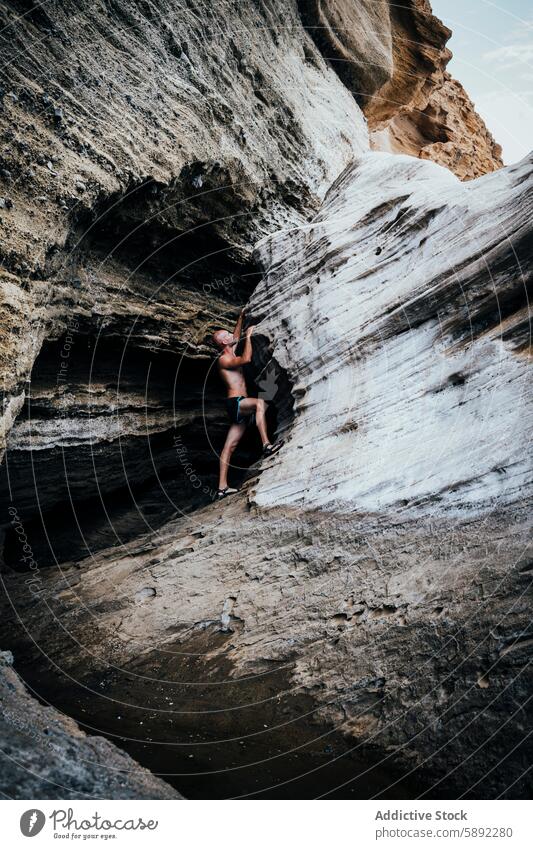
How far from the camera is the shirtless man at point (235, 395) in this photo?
9.44 m

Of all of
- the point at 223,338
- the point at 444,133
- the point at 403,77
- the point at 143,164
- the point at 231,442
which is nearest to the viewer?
the point at 143,164

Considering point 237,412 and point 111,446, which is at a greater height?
point 111,446

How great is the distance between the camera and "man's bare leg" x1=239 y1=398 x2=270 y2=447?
917 cm

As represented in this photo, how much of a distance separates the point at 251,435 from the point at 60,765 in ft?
21.8

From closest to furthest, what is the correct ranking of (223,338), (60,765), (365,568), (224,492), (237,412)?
(60,765) → (365,568) → (224,492) → (237,412) → (223,338)

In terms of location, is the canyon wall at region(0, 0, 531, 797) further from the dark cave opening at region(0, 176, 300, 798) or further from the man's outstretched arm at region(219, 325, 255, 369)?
the man's outstretched arm at region(219, 325, 255, 369)

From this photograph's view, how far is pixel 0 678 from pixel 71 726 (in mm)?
875

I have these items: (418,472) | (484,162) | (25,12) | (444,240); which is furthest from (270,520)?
(484,162)

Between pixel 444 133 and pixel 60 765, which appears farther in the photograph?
pixel 444 133

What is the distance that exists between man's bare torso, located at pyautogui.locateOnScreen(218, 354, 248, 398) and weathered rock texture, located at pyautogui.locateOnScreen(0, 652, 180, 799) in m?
5.74

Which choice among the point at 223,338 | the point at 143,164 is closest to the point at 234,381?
the point at 223,338

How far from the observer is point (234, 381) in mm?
9883

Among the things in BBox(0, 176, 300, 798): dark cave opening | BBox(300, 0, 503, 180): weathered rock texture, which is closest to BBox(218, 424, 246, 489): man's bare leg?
BBox(0, 176, 300, 798): dark cave opening

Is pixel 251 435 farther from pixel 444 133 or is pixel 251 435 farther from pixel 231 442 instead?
pixel 444 133
